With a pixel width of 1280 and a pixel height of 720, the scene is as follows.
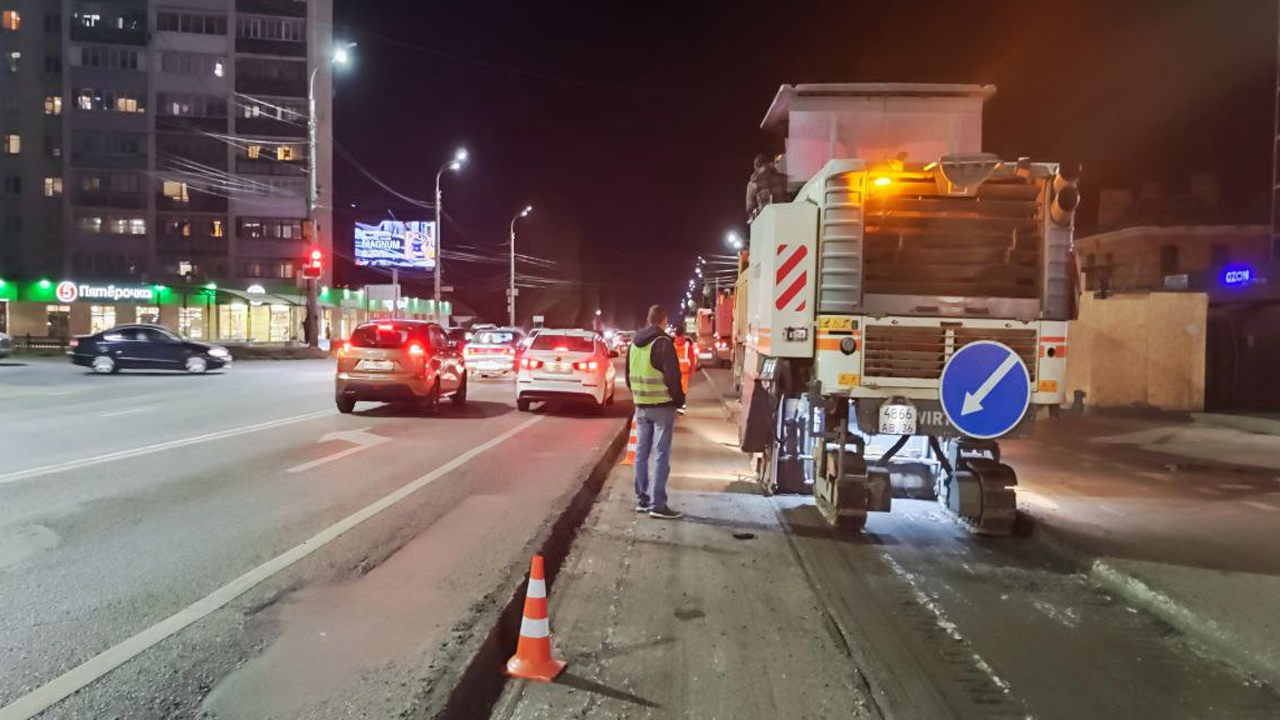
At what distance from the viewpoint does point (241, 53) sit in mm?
67812

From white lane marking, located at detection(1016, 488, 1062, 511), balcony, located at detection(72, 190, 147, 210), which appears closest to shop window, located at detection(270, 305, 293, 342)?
balcony, located at detection(72, 190, 147, 210)

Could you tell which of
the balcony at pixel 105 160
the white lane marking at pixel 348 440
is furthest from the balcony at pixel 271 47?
the white lane marking at pixel 348 440

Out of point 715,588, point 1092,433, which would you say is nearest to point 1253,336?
point 1092,433

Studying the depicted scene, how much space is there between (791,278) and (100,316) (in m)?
61.8

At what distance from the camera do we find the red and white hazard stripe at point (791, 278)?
24.7 ft

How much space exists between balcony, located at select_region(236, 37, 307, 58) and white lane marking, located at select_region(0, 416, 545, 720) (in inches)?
2699

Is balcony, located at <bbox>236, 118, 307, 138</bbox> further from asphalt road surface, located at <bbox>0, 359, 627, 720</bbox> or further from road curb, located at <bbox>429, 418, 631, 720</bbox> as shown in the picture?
road curb, located at <bbox>429, 418, 631, 720</bbox>

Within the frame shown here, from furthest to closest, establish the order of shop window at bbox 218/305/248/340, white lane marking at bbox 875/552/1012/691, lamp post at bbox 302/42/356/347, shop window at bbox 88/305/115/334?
1. shop window at bbox 218/305/248/340
2. shop window at bbox 88/305/115/334
3. lamp post at bbox 302/42/356/347
4. white lane marking at bbox 875/552/1012/691

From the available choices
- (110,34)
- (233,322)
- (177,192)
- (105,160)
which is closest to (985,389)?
(233,322)

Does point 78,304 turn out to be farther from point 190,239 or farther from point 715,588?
point 715,588

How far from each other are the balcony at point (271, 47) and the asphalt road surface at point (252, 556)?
2412 inches

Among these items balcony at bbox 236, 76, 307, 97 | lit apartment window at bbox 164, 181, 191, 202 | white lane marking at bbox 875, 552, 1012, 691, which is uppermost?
balcony at bbox 236, 76, 307, 97

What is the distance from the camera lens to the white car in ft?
58.4

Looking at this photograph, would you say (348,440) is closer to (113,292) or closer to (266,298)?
(113,292)
